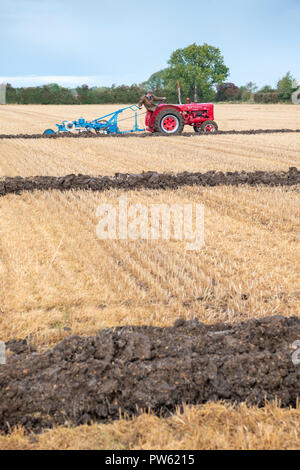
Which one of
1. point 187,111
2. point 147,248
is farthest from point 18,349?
point 187,111

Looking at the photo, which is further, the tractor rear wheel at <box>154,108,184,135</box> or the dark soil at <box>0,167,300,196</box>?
the tractor rear wheel at <box>154,108,184,135</box>

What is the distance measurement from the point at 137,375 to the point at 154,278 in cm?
183

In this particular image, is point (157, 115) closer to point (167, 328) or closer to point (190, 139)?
point (190, 139)

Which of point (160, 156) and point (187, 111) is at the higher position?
point (187, 111)

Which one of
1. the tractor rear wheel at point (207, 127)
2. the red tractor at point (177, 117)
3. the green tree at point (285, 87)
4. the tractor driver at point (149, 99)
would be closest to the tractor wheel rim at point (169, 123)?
the red tractor at point (177, 117)

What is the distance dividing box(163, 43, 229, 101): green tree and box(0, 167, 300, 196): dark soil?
195 ft

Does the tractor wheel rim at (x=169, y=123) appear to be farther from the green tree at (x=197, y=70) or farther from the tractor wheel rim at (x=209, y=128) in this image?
the green tree at (x=197, y=70)

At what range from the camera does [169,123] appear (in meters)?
19.1

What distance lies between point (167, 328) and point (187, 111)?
645 inches

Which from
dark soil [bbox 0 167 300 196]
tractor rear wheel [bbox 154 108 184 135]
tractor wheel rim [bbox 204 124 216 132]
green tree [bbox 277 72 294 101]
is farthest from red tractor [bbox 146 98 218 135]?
green tree [bbox 277 72 294 101]

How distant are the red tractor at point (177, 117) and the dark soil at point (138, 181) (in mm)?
9186

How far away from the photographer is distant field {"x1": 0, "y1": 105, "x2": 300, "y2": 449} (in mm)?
2586

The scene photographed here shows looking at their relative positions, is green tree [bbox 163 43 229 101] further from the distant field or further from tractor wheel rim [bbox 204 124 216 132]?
the distant field

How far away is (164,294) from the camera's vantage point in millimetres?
4340
